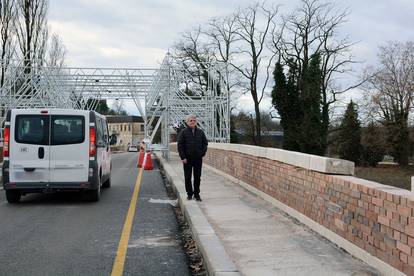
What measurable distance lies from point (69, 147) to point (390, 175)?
1678 inches

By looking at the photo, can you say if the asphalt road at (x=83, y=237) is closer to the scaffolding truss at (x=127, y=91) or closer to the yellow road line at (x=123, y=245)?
the yellow road line at (x=123, y=245)

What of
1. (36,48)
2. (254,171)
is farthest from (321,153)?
(254,171)

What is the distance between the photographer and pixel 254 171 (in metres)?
11.7

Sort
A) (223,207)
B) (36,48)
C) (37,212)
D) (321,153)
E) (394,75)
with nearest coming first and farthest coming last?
1. (223,207)
2. (37,212)
3. (36,48)
4. (394,75)
5. (321,153)

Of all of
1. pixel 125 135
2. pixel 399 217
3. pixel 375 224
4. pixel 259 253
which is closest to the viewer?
pixel 399 217

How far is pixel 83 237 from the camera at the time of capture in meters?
8.01

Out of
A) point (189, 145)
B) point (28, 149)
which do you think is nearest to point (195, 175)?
point (189, 145)

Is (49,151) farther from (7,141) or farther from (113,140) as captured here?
(113,140)

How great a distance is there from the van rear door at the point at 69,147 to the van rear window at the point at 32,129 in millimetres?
147

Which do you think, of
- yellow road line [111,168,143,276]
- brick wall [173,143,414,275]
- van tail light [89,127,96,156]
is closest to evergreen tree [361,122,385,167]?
yellow road line [111,168,143,276]

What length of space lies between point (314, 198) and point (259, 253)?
157 cm

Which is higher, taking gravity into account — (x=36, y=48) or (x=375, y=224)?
(x=36, y=48)

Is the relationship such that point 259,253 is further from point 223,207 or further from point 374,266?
point 223,207

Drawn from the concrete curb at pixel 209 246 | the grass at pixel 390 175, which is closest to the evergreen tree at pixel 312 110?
the grass at pixel 390 175
